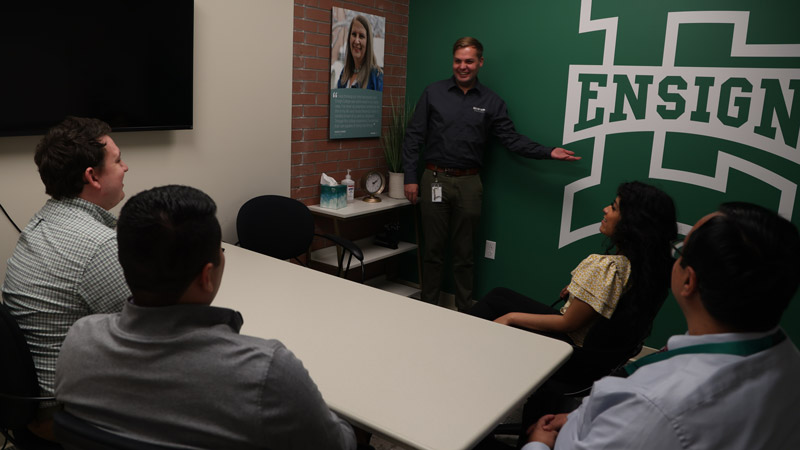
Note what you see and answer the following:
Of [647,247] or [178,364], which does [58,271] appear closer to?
[178,364]

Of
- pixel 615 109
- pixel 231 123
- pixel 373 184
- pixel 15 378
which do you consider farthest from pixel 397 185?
pixel 15 378

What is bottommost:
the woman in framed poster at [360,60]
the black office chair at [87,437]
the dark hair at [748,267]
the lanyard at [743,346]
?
the black office chair at [87,437]

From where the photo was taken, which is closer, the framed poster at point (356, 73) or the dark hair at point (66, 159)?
the dark hair at point (66, 159)

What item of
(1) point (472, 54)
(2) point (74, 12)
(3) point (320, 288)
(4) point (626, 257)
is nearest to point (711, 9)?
(1) point (472, 54)

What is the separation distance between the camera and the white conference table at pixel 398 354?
→ 1432mm

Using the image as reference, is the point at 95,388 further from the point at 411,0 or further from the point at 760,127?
the point at 411,0

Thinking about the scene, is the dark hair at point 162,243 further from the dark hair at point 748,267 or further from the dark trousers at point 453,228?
the dark trousers at point 453,228

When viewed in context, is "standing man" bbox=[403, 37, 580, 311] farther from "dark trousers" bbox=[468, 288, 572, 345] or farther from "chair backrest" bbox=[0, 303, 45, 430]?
"chair backrest" bbox=[0, 303, 45, 430]

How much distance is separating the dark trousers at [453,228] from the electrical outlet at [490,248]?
0.12 meters

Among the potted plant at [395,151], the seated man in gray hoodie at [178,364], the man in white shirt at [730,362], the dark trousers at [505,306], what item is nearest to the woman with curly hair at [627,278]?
the dark trousers at [505,306]

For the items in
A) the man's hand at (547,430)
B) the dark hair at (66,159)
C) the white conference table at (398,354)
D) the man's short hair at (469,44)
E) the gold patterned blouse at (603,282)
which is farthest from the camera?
the man's short hair at (469,44)

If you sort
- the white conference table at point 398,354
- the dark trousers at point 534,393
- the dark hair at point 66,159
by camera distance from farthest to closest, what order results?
the dark trousers at point 534,393
the dark hair at point 66,159
the white conference table at point 398,354

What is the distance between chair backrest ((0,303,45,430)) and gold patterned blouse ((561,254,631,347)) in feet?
5.72

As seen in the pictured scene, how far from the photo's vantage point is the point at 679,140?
3.47 meters
